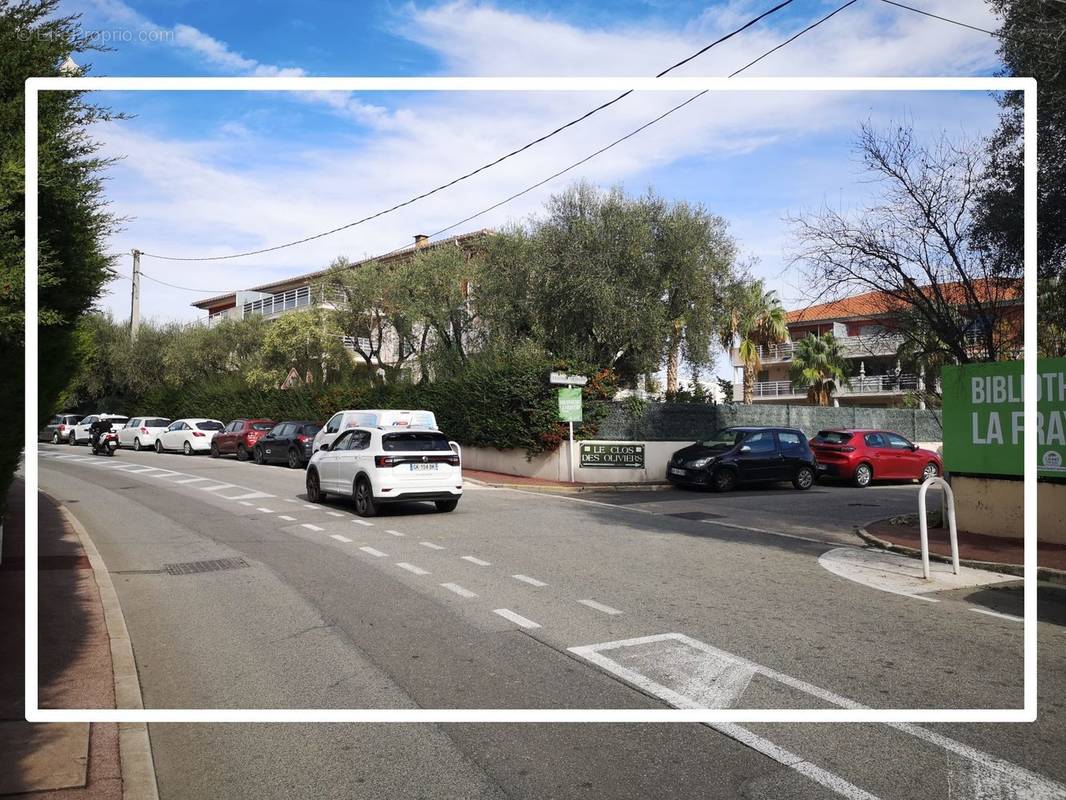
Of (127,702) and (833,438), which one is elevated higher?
(833,438)

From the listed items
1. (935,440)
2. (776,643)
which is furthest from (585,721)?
(935,440)

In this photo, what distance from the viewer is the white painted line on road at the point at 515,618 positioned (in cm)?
700

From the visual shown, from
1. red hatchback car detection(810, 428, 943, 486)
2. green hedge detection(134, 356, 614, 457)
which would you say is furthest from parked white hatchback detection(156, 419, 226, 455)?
red hatchback car detection(810, 428, 943, 486)

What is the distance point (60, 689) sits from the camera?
17.0 ft

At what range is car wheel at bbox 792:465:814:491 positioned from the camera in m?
22.1

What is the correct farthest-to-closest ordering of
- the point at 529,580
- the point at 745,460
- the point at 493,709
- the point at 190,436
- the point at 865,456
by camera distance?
the point at 190,436, the point at 865,456, the point at 745,460, the point at 529,580, the point at 493,709

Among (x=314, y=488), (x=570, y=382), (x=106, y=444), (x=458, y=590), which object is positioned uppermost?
(x=570, y=382)

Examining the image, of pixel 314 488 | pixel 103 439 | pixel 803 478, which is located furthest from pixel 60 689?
pixel 103 439

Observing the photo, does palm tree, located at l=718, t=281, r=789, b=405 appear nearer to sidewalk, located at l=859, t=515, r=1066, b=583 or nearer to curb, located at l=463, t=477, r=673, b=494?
curb, located at l=463, t=477, r=673, b=494

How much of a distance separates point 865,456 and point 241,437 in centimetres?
2093

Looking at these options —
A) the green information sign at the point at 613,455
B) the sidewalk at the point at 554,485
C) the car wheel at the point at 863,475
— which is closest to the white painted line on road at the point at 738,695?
the sidewalk at the point at 554,485

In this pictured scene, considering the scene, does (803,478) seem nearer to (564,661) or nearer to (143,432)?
(564,661)

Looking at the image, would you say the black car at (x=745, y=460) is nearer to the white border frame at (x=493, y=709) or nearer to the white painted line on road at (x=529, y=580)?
the white painted line on road at (x=529, y=580)

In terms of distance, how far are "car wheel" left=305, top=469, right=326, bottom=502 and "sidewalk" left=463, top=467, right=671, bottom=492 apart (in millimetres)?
6039
